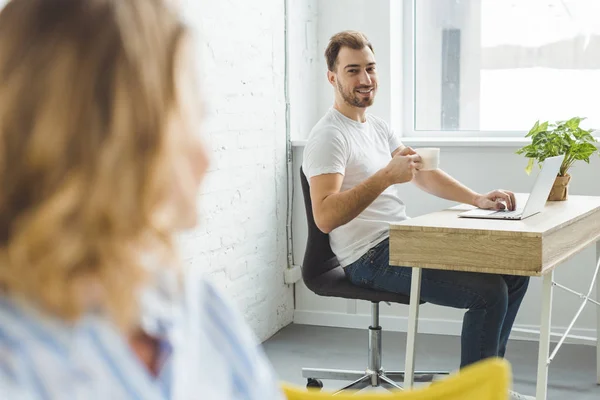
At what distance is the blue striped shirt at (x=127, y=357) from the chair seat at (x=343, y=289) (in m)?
1.85

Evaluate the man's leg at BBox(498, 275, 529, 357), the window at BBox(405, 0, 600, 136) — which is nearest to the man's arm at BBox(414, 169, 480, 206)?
the man's leg at BBox(498, 275, 529, 357)

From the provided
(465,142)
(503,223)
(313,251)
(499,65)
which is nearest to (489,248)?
(503,223)

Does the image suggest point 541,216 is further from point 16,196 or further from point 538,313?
point 16,196

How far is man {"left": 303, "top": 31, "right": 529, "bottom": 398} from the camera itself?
2578 mm

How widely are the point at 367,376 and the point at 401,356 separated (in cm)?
56

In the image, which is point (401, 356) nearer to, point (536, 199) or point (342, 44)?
point (536, 199)

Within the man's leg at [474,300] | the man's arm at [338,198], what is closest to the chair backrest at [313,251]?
the man's arm at [338,198]

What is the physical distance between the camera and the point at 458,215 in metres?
2.68

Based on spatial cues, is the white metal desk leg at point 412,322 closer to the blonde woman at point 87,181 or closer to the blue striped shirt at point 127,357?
the blue striped shirt at point 127,357

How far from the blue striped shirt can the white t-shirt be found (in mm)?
1915

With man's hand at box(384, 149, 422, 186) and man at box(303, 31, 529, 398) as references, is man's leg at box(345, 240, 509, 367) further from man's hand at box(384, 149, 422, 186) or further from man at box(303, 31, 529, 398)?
man's hand at box(384, 149, 422, 186)

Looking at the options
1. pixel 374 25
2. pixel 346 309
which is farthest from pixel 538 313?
pixel 374 25

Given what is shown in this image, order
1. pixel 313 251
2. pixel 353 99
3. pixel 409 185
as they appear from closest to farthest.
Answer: pixel 313 251 < pixel 353 99 < pixel 409 185

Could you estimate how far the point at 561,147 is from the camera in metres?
2.96
